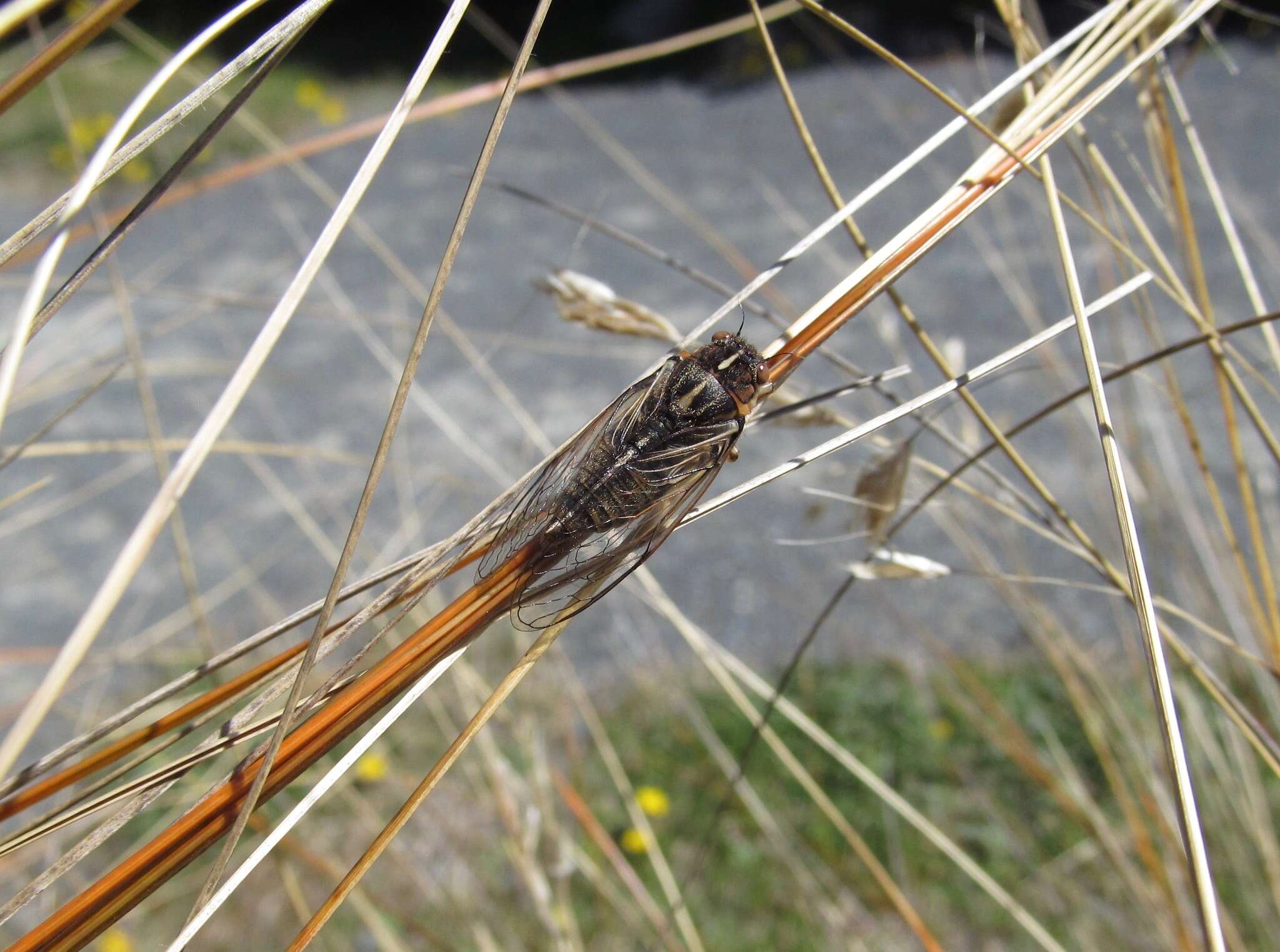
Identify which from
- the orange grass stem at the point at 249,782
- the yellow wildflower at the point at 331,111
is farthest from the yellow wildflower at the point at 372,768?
the yellow wildflower at the point at 331,111

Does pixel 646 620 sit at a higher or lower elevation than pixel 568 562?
lower

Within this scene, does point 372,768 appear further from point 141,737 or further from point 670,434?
point 141,737

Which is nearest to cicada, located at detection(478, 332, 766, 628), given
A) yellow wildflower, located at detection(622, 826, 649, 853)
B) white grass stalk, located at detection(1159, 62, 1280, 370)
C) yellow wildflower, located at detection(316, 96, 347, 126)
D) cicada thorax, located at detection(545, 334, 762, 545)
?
cicada thorax, located at detection(545, 334, 762, 545)

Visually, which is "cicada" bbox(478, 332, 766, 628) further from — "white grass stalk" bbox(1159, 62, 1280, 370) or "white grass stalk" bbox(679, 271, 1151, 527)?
"white grass stalk" bbox(1159, 62, 1280, 370)

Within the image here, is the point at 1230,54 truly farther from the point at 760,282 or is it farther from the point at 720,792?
the point at 760,282

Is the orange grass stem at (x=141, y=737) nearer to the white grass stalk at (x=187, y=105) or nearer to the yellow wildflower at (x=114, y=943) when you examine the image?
the white grass stalk at (x=187, y=105)

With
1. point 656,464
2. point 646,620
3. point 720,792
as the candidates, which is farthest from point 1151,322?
point 646,620
